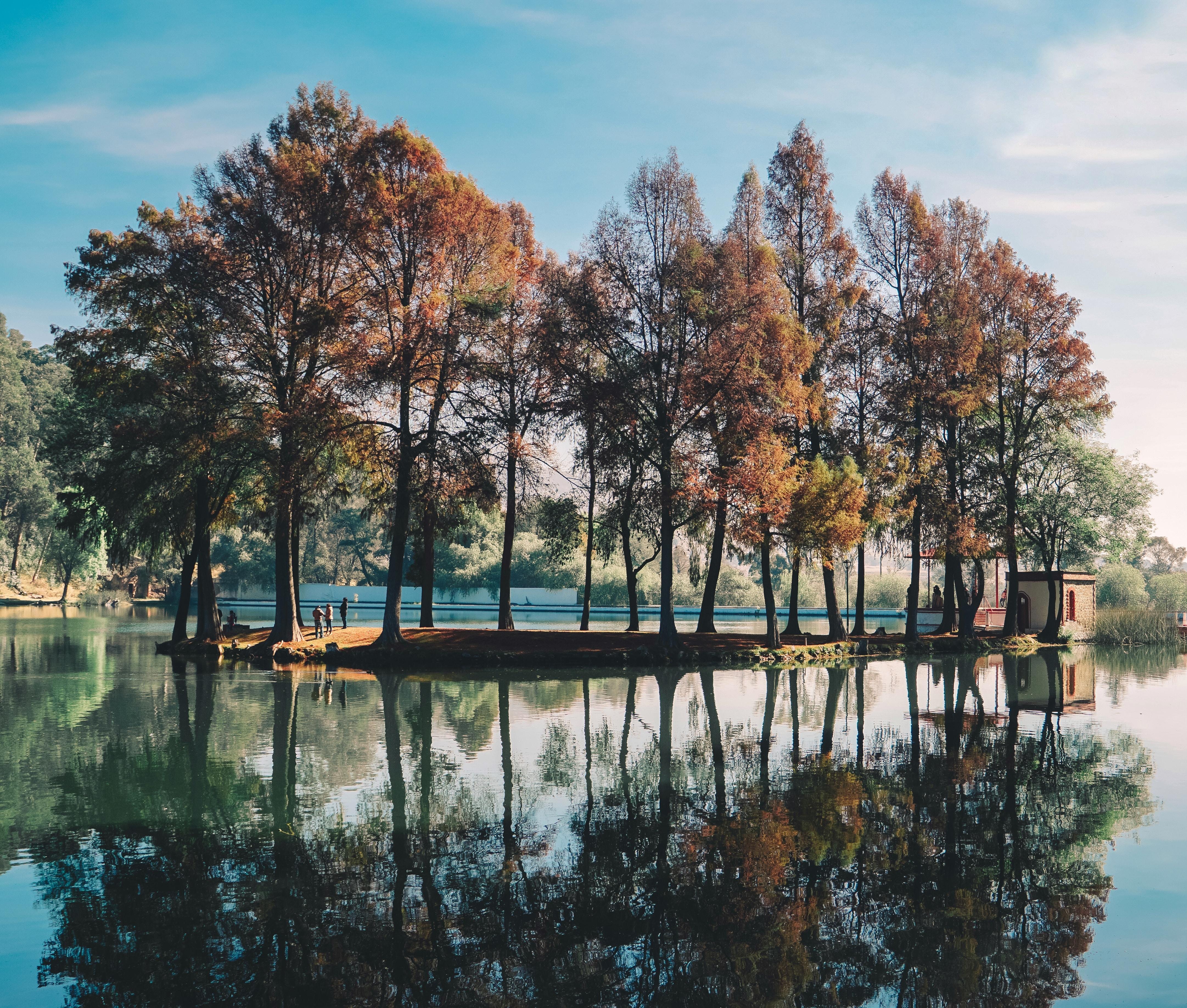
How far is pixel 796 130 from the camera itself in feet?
127

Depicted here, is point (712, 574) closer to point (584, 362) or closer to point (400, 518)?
point (584, 362)

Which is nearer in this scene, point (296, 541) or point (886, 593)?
point (296, 541)

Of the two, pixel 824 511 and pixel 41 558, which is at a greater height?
pixel 824 511

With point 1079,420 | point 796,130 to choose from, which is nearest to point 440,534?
point 796,130

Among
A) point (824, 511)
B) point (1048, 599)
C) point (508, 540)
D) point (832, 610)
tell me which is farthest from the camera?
point (1048, 599)

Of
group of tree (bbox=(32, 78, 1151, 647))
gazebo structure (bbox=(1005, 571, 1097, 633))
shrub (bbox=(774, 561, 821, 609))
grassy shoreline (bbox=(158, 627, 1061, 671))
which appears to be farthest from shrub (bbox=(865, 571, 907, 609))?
grassy shoreline (bbox=(158, 627, 1061, 671))

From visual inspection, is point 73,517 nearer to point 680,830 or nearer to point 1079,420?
point 680,830

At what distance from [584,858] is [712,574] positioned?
93.3 feet

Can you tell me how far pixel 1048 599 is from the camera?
49188 mm

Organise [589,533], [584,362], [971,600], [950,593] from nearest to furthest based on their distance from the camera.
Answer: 1. [584,362]
2. [589,533]
3. [950,593]
4. [971,600]

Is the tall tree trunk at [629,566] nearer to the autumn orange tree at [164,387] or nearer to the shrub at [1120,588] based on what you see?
the autumn orange tree at [164,387]

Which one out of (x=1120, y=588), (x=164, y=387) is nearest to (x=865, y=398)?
(x=164, y=387)

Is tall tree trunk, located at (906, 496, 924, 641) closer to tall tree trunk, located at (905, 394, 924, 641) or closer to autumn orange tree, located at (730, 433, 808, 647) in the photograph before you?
tall tree trunk, located at (905, 394, 924, 641)

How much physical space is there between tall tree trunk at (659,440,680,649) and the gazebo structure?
74.3 feet
